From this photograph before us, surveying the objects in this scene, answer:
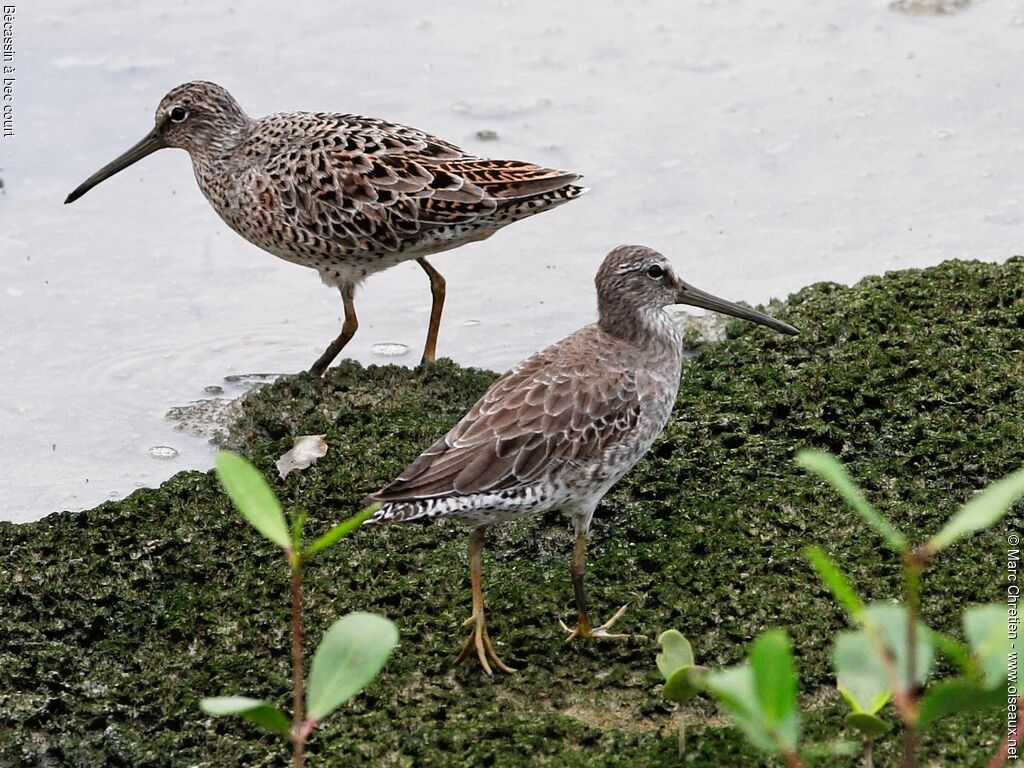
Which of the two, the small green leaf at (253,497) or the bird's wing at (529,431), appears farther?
the bird's wing at (529,431)

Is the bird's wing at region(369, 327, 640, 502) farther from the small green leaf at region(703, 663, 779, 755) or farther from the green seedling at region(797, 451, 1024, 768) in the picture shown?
the small green leaf at region(703, 663, 779, 755)

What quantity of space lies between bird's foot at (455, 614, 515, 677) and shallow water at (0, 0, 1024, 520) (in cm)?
228

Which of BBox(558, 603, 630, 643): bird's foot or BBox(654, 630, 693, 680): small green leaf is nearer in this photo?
BBox(654, 630, 693, 680): small green leaf

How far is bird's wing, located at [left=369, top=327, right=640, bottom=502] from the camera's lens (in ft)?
15.3

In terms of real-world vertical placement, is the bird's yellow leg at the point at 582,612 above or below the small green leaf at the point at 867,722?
below

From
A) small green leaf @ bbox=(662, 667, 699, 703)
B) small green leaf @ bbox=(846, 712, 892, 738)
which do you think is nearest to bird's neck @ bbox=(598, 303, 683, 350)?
small green leaf @ bbox=(662, 667, 699, 703)

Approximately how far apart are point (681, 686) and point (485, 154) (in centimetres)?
491

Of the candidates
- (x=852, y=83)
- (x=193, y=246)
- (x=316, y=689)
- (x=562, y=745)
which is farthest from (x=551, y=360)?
(x=852, y=83)

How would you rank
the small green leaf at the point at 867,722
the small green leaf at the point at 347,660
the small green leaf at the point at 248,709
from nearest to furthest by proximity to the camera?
the small green leaf at the point at 248,709 < the small green leaf at the point at 347,660 < the small green leaf at the point at 867,722

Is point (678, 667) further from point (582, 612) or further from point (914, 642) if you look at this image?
point (914, 642)

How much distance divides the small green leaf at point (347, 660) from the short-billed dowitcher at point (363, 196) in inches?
154

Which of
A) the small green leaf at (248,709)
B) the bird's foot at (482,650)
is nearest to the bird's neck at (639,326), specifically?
the bird's foot at (482,650)

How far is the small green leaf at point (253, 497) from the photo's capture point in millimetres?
2820

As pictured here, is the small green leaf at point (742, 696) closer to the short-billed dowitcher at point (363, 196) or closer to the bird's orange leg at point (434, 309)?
the short-billed dowitcher at point (363, 196)
